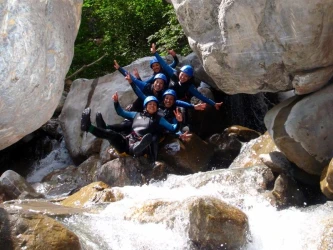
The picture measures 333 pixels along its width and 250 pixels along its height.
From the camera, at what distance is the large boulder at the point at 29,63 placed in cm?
326

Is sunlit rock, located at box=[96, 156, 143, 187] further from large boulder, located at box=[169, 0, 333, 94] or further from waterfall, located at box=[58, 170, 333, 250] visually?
large boulder, located at box=[169, 0, 333, 94]

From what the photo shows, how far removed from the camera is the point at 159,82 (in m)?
9.39

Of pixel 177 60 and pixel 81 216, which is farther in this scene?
pixel 177 60

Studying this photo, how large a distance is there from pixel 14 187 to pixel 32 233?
4.10 m

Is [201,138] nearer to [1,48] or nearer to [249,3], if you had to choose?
[249,3]

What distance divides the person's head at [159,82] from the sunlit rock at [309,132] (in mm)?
2904

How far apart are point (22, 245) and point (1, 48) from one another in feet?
5.46

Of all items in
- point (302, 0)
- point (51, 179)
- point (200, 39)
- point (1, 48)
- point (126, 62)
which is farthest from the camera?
point (126, 62)

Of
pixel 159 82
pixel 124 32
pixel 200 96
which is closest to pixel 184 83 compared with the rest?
pixel 200 96

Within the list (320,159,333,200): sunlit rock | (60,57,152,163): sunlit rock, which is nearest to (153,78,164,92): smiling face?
(60,57,152,163): sunlit rock

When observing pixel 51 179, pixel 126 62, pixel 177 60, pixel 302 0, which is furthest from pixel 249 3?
pixel 126 62

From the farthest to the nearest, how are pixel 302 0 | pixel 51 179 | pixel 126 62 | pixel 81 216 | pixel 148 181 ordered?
pixel 126 62, pixel 51 179, pixel 148 181, pixel 302 0, pixel 81 216

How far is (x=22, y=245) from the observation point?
4.18 metres

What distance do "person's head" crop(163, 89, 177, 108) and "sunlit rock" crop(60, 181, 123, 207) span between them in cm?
215
